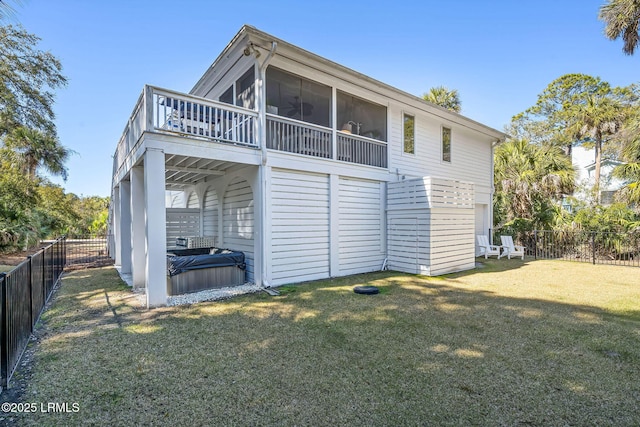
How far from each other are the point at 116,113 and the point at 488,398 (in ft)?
66.5

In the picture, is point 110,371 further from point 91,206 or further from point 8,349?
point 91,206

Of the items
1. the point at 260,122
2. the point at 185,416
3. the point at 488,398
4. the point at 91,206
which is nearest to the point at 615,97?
the point at 260,122

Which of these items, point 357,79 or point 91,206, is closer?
point 357,79

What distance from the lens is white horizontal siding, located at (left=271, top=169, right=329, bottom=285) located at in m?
7.19

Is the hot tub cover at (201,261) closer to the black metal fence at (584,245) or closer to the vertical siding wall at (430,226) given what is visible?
the vertical siding wall at (430,226)

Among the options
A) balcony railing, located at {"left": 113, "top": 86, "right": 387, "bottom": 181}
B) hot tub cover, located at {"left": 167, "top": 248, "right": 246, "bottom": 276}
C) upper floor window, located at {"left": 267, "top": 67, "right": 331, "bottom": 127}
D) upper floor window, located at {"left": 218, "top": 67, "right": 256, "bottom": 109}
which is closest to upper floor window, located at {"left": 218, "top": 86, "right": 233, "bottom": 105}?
upper floor window, located at {"left": 218, "top": 67, "right": 256, "bottom": 109}

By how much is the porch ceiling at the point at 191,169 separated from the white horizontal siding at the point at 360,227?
131 inches

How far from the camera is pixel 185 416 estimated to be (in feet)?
8.00

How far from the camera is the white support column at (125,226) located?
9.01 m

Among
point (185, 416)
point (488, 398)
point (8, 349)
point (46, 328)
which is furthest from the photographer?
point (46, 328)

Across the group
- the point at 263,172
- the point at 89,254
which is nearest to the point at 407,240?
the point at 263,172

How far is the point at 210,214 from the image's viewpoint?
995cm

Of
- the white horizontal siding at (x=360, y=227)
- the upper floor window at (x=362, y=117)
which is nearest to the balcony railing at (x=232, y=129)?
the upper floor window at (x=362, y=117)

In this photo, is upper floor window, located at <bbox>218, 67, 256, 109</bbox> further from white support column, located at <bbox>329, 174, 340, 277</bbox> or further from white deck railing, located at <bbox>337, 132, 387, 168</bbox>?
white support column, located at <bbox>329, 174, 340, 277</bbox>
